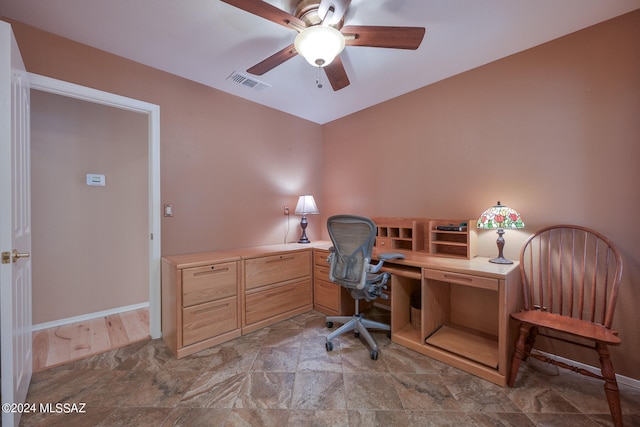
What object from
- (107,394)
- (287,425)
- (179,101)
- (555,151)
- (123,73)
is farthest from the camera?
(179,101)

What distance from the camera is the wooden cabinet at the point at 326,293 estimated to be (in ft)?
8.80

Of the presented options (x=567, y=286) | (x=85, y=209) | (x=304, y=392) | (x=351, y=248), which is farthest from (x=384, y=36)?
(x=85, y=209)

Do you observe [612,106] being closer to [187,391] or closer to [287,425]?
[287,425]

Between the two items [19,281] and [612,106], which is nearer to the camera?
[19,281]

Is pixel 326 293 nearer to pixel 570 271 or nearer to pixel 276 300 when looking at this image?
pixel 276 300

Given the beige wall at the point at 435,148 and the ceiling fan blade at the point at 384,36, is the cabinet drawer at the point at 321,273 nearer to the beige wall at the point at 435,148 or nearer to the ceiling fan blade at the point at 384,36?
the beige wall at the point at 435,148

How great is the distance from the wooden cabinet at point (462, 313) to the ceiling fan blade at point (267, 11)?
1.92 metres

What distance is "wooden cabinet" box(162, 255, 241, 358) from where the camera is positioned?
6.63ft

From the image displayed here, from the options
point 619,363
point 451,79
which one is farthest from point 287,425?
point 451,79

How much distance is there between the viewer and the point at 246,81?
8.32ft

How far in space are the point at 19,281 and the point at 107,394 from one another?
88cm

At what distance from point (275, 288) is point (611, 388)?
7.85 ft

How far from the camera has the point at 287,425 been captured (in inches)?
54.7

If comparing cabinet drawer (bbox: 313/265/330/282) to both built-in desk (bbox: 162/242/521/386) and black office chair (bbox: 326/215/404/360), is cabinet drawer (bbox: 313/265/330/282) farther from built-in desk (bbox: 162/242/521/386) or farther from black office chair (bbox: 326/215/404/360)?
black office chair (bbox: 326/215/404/360)
